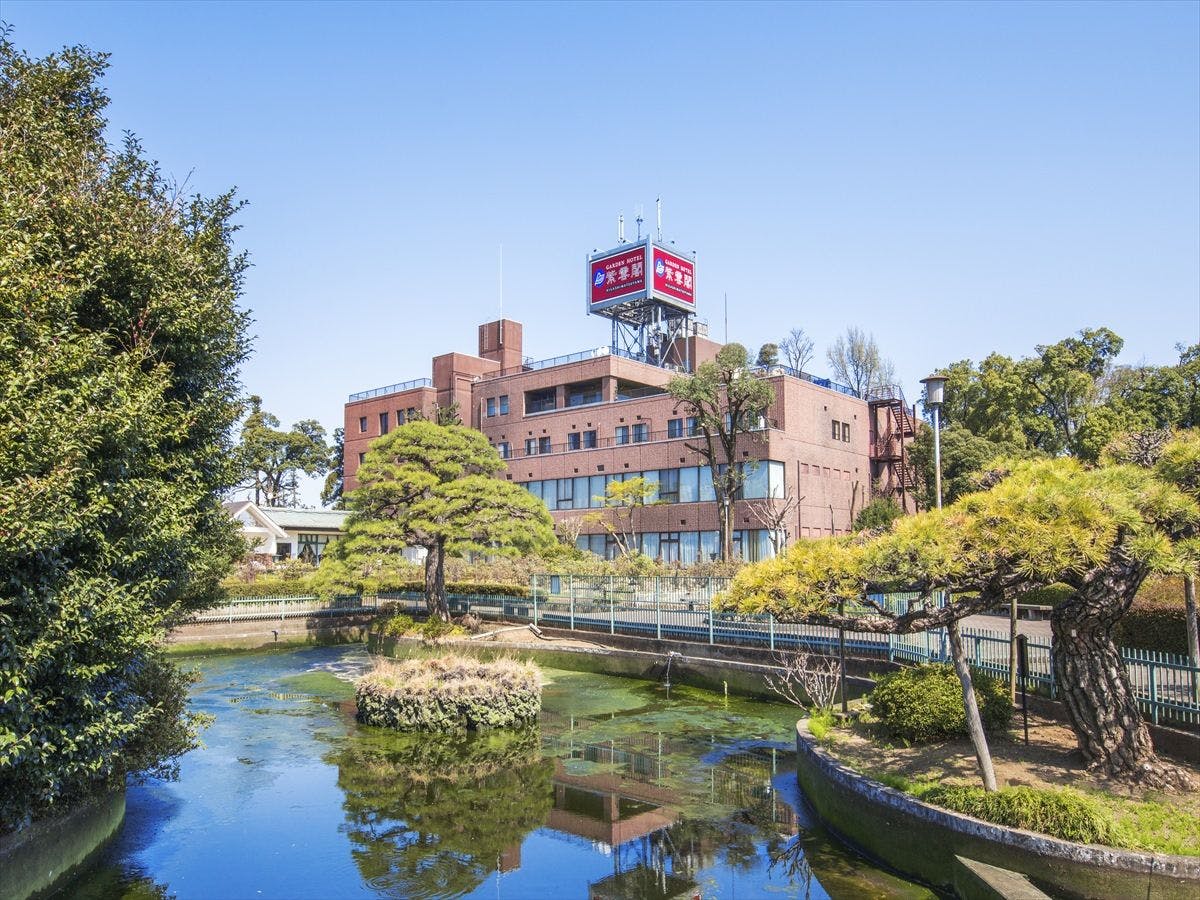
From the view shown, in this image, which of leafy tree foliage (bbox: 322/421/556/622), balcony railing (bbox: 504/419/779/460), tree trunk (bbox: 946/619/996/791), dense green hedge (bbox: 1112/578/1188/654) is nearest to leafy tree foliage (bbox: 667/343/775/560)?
balcony railing (bbox: 504/419/779/460)

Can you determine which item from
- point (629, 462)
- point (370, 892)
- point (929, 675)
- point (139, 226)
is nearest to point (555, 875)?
point (370, 892)

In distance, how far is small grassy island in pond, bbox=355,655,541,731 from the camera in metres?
17.6

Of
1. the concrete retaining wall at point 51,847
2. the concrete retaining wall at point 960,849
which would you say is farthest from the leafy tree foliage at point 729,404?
the concrete retaining wall at point 51,847

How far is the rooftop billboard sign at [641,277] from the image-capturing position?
54.4m

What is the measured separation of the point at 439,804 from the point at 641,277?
45.4 meters

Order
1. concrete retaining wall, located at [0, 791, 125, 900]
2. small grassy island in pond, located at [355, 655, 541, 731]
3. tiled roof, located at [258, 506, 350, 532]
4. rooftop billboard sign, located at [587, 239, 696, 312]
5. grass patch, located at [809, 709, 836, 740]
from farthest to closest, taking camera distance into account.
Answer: tiled roof, located at [258, 506, 350, 532] < rooftop billboard sign, located at [587, 239, 696, 312] < small grassy island in pond, located at [355, 655, 541, 731] < grass patch, located at [809, 709, 836, 740] < concrete retaining wall, located at [0, 791, 125, 900]

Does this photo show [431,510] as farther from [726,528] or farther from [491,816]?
[726,528]

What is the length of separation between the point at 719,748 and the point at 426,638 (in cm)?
1407

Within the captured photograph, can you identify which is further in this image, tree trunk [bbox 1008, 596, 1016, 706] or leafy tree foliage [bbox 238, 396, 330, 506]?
leafy tree foliage [bbox 238, 396, 330, 506]

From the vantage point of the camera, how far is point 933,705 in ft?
38.4

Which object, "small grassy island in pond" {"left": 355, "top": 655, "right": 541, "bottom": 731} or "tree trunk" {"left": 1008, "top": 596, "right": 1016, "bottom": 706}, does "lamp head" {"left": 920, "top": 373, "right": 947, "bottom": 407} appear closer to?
"tree trunk" {"left": 1008, "top": 596, "right": 1016, "bottom": 706}

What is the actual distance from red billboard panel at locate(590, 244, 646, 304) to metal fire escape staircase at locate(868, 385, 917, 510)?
16.7 meters

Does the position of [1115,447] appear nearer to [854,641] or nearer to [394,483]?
[854,641]

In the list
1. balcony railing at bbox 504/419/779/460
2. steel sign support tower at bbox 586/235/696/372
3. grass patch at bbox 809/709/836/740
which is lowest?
grass patch at bbox 809/709/836/740
